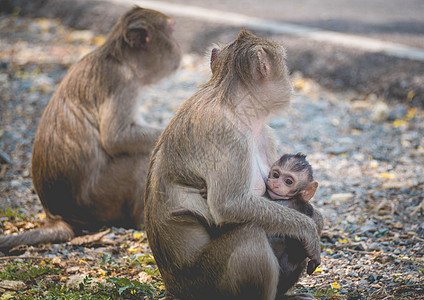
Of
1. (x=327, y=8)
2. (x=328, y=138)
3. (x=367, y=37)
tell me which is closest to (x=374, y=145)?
(x=328, y=138)

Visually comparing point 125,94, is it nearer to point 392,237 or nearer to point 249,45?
point 249,45

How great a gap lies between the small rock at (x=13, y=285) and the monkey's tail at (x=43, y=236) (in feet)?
2.15

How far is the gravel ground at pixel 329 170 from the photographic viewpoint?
384 centimetres

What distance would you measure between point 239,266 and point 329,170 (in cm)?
297

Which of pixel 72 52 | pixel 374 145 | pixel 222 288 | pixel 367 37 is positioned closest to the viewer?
pixel 222 288

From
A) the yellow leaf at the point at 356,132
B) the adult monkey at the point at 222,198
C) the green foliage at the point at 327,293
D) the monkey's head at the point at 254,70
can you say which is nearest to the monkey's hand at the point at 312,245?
the adult monkey at the point at 222,198

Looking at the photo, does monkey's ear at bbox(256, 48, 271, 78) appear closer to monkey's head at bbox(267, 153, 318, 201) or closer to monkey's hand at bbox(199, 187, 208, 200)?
monkey's head at bbox(267, 153, 318, 201)

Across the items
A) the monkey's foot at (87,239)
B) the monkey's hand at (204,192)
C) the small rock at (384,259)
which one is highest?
the monkey's hand at (204,192)

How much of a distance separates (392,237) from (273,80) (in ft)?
5.44

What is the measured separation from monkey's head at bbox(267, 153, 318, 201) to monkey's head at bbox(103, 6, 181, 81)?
7.18 ft

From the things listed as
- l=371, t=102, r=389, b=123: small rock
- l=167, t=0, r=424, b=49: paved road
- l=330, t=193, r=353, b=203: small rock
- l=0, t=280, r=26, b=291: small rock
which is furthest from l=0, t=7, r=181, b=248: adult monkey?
l=167, t=0, r=424, b=49: paved road

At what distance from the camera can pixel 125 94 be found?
16.0 ft

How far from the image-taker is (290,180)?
3.38 meters

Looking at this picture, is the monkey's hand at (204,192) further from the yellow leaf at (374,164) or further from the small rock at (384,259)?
the yellow leaf at (374,164)
